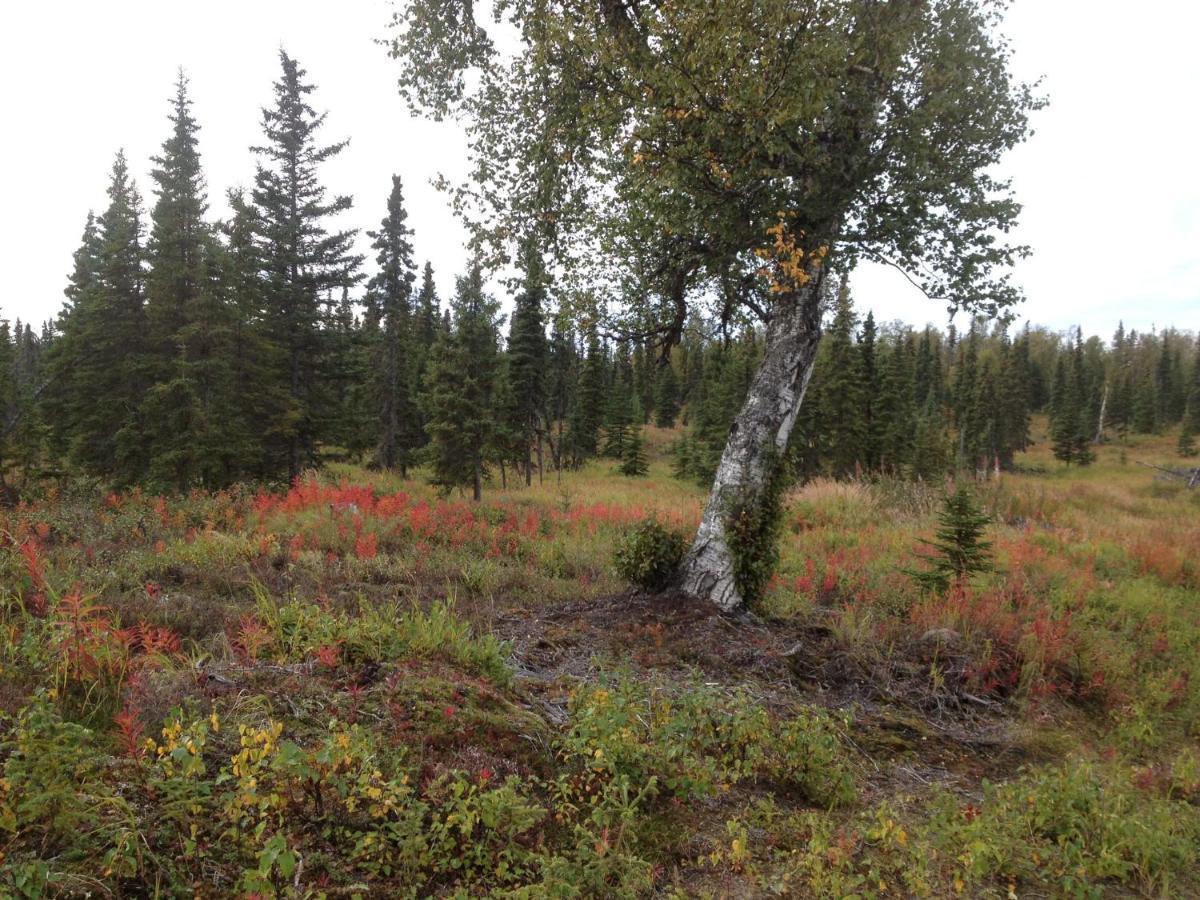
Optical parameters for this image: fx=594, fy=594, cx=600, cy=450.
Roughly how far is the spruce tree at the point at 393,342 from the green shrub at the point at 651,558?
844 inches

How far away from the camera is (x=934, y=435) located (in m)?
44.0

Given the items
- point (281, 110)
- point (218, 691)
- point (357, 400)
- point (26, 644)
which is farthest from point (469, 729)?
point (357, 400)

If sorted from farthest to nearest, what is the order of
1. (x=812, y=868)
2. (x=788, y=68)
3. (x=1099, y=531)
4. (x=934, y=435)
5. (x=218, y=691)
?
1. (x=934, y=435)
2. (x=1099, y=531)
3. (x=788, y=68)
4. (x=218, y=691)
5. (x=812, y=868)

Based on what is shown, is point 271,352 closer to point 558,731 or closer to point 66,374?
point 66,374

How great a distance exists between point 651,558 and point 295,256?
18764 mm

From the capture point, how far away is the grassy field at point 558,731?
2307 millimetres

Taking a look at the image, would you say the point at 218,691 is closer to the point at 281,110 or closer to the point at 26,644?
the point at 26,644

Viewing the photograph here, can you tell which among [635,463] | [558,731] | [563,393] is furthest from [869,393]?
[558,731]

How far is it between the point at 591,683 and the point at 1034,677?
4311 millimetres

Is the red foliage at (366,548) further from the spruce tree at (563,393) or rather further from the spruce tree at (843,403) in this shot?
the spruce tree at (843,403)

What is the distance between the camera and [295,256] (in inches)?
787

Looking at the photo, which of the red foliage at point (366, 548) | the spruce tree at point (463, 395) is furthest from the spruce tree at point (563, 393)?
the red foliage at point (366, 548)

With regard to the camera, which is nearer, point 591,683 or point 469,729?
point 469,729

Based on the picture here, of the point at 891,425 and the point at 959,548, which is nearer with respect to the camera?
the point at 959,548
